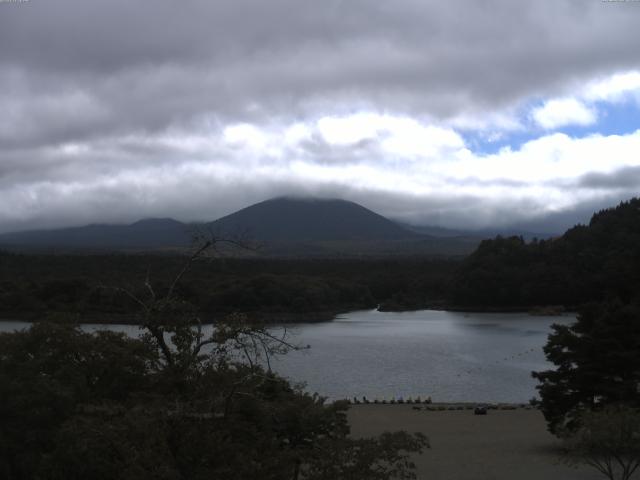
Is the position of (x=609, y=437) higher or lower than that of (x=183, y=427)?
lower

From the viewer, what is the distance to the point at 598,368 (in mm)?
14055

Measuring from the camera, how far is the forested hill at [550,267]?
62.1 metres

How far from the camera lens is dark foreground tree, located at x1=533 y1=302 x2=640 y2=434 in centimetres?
1386

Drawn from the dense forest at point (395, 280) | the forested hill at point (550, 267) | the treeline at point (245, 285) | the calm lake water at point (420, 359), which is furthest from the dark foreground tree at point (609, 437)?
the forested hill at point (550, 267)

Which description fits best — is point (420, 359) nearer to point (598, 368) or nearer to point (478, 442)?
point (478, 442)

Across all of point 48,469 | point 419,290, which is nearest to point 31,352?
point 48,469

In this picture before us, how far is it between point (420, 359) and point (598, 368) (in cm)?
2030

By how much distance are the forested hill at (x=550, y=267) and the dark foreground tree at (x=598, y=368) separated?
46094 mm

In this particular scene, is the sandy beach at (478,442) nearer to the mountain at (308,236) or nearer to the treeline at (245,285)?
the treeline at (245,285)

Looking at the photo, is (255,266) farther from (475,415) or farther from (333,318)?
(475,415)

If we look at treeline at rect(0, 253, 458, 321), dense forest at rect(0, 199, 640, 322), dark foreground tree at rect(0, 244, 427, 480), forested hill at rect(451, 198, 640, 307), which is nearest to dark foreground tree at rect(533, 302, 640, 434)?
dark foreground tree at rect(0, 244, 427, 480)

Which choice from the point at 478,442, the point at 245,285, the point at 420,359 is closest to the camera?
the point at 478,442

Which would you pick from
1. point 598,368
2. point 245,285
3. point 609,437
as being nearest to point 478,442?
point 598,368

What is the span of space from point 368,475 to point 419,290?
68.2m
